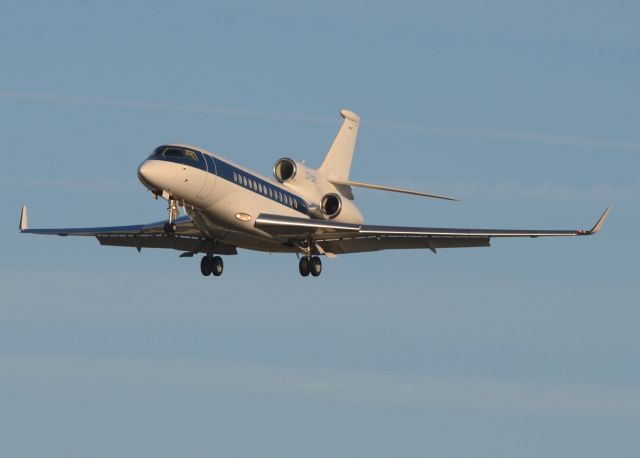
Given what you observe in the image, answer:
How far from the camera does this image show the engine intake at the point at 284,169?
1638 inches

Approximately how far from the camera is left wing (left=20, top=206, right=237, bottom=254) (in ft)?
134

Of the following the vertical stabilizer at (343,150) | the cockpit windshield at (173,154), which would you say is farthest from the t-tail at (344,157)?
the cockpit windshield at (173,154)

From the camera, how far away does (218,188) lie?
3788 cm

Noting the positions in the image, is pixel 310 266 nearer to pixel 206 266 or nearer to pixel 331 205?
pixel 331 205

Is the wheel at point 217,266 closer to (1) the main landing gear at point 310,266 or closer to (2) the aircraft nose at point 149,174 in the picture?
(1) the main landing gear at point 310,266

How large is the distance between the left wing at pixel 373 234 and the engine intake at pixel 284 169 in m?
1.99

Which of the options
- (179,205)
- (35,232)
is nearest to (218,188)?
(179,205)

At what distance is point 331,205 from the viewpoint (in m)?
42.0

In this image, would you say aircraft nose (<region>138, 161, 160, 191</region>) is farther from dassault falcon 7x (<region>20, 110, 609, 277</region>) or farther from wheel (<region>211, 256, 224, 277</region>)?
wheel (<region>211, 256, 224, 277</region>)

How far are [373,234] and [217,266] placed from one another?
4.46m

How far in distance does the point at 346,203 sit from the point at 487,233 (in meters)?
5.19

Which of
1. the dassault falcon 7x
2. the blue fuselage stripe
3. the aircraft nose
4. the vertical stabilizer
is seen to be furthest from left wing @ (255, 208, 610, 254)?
the vertical stabilizer

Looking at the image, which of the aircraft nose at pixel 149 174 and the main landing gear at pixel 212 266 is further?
the main landing gear at pixel 212 266

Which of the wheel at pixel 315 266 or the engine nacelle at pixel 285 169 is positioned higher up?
the engine nacelle at pixel 285 169
